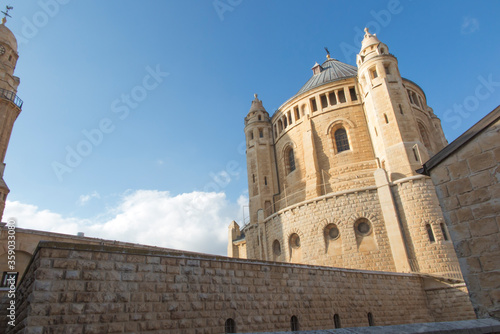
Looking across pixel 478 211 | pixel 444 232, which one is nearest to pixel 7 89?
pixel 478 211

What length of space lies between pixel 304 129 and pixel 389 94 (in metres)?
6.38

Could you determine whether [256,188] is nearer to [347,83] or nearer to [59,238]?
[347,83]

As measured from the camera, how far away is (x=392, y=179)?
17.8 meters

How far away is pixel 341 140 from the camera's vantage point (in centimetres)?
2275

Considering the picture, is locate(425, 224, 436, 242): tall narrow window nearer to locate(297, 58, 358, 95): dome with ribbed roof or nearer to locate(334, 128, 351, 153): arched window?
locate(334, 128, 351, 153): arched window

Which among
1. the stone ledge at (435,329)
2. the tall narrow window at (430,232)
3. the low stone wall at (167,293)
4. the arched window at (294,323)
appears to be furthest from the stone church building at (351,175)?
the stone ledge at (435,329)

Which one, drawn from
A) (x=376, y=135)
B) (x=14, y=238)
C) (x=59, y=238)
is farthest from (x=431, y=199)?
(x=14, y=238)

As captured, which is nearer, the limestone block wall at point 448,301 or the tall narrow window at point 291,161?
the limestone block wall at point 448,301

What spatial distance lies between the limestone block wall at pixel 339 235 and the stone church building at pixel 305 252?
0.06m

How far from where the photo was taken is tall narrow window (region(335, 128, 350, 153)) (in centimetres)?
2239

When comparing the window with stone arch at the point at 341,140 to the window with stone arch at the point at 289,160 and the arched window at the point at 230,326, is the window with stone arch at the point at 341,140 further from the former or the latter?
Answer: the arched window at the point at 230,326

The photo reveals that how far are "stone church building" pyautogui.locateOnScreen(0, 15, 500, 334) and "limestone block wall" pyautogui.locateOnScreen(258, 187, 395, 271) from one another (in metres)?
0.06

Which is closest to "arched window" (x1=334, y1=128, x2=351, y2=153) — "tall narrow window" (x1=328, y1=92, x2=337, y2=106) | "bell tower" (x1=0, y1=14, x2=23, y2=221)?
"tall narrow window" (x1=328, y1=92, x2=337, y2=106)

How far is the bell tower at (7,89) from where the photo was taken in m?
A: 19.5
